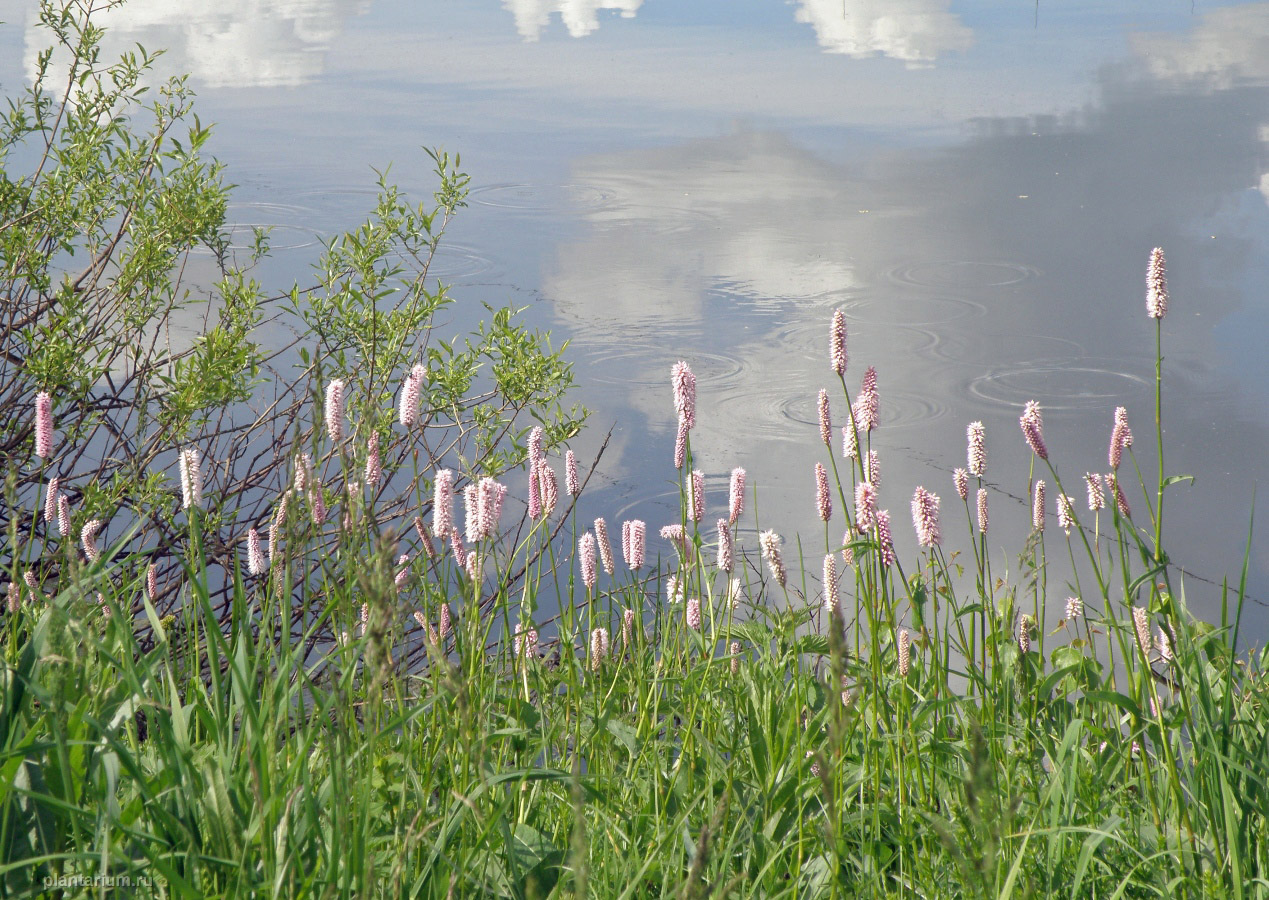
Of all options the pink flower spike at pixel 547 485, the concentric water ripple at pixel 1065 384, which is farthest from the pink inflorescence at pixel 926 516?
the concentric water ripple at pixel 1065 384

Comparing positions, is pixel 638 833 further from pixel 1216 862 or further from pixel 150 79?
pixel 150 79

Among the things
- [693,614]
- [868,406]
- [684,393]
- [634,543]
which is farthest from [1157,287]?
[693,614]

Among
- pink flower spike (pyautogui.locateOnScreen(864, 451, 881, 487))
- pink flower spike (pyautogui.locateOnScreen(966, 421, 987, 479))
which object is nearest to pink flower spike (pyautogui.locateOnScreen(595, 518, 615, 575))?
pink flower spike (pyautogui.locateOnScreen(864, 451, 881, 487))

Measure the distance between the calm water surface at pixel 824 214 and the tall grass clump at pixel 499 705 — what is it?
4.20 feet

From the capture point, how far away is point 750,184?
28.8 feet

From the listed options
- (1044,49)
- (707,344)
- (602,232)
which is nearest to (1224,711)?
(707,344)

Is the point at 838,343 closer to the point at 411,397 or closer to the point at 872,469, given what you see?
the point at 872,469

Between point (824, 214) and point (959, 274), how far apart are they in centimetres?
147

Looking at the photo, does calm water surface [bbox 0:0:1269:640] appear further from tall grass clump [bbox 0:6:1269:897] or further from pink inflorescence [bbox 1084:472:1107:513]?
pink inflorescence [bbox 1084:472:1107:513]

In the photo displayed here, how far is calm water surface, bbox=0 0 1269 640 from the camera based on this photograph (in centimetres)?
479

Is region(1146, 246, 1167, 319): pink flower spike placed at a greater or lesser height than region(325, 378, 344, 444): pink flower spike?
greater

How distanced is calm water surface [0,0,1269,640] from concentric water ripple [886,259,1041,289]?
0.08 feet

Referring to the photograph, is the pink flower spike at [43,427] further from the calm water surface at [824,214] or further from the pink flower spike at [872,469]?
the calm water surface at [824,214]

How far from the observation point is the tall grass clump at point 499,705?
1.16 m
